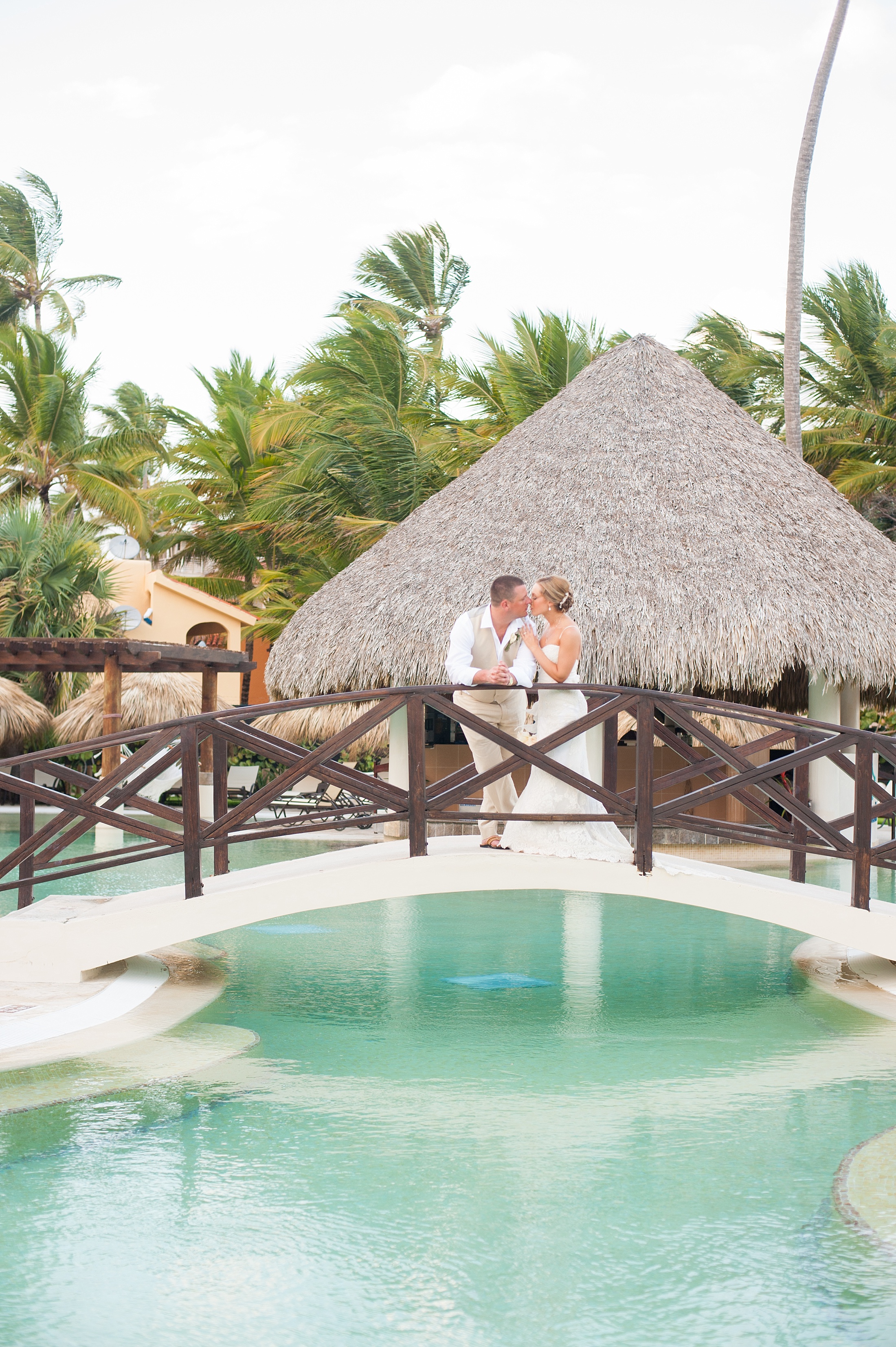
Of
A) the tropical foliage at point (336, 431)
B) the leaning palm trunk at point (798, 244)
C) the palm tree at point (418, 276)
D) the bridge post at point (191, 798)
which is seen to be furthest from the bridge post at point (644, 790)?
the palm tree at point (418, 276)

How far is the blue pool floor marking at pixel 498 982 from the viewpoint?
6.59 m

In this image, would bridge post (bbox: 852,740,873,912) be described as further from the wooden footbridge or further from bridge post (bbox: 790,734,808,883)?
bridge post (bbox: 790,734,808,883)

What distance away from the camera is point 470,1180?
3760 mm

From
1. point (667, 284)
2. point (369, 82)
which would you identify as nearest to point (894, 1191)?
point (369, 82)

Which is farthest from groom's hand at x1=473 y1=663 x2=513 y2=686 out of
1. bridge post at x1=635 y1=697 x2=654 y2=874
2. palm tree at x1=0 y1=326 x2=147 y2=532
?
palm tree at x1=0 y1=326 x2=147 y2=532

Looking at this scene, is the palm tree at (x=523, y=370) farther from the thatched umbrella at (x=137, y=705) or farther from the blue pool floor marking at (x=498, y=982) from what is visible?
the blue pool floor marking at (x=498, y=982)

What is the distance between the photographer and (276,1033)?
5547mm

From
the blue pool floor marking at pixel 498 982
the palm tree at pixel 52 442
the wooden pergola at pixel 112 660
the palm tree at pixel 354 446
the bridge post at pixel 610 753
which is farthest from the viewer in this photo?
the palm tree at pixel 52 442

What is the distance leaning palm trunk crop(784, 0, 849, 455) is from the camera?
16.2 meters

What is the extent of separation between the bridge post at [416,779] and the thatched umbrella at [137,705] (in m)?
11.8

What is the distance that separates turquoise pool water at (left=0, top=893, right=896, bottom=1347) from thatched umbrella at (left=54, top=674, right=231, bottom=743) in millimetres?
11906

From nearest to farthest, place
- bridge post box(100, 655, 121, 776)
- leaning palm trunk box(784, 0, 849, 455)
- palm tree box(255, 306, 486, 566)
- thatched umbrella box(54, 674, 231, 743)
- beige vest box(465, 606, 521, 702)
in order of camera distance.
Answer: beige vest box(465, 606, 521, 702)
bridge post box(100, 655, 121, 776)
leaning palm trunk box(784, 0, 849, 455)
thatched umbrella box(54, 674, 231, 743)
palm tree box(255, 306, 486, 566)

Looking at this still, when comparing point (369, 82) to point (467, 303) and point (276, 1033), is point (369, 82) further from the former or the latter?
point (276, 1033)

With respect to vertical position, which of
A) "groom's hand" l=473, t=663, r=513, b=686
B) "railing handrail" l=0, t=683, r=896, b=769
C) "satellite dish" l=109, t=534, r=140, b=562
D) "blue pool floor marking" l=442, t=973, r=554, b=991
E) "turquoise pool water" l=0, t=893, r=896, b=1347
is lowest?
"blue pool floor marking" l=442, t=973, r=554, b=991
